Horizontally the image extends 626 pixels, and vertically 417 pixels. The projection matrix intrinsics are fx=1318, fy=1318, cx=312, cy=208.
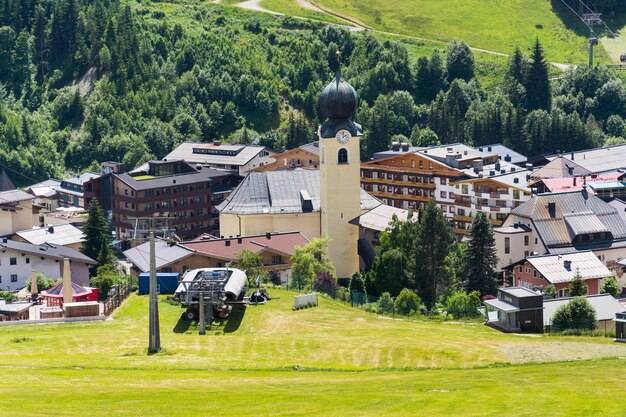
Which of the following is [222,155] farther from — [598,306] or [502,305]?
[598,306]

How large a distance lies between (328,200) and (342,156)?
16.0 feet

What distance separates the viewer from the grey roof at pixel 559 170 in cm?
17212

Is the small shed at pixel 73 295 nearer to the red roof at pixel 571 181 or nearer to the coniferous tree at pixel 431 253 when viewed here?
the coniferous tree at pixel 431 253

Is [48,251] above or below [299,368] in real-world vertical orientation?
above

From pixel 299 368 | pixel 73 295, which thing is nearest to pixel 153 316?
pixel 299 368

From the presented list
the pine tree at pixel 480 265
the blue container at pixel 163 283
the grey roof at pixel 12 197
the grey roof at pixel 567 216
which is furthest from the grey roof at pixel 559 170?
the blue container at pixel 163 283

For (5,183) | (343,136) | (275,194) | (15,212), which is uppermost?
(343,136)

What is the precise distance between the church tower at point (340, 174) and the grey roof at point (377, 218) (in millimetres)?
1016

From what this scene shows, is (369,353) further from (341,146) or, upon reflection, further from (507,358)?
(341,146)

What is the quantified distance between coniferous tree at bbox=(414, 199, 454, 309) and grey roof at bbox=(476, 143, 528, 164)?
70.3 meters

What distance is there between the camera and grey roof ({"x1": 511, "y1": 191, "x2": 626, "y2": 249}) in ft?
437

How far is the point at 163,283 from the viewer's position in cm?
10650

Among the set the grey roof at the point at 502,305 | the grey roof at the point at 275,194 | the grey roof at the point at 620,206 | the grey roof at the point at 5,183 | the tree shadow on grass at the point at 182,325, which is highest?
the grey roof at the point at 5,183

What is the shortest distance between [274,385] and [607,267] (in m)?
72.3
